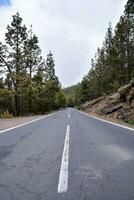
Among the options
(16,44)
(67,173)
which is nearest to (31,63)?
(16,44)

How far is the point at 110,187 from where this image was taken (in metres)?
5.29

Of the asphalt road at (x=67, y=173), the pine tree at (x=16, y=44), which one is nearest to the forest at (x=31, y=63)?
the pine tree at (x=16, y=44)

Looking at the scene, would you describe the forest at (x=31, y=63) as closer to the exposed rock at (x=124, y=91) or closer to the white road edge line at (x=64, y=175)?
the exposed rock at (x=124, y=91)

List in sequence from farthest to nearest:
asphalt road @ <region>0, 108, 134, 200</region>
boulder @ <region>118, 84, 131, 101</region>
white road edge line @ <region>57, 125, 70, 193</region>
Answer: boulder @ <region>118, 84, 131, 101</region>, white road edge line @ <region>57, 125, 70, 193</region>, asphalt road @ <region>0, 108, 134, 200</region>

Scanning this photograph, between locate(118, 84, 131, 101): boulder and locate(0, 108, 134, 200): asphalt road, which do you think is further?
locate(118, 84, 131, 101): boulder

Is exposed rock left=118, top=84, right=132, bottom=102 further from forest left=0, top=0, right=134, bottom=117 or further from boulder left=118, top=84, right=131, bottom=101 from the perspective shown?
forest left=0, top=0, right=134, bottom=117

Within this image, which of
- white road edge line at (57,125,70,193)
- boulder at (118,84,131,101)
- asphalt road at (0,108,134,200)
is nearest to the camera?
asphalt road at (0,108,134,200)

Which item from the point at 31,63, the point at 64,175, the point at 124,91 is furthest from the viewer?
the point at 31,63

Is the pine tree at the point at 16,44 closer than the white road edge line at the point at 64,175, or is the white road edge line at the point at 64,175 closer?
the white road edge line at the point at 64,175

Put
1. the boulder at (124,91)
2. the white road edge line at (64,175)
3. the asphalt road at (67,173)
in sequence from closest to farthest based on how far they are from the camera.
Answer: the asphalt road at (67,173)
the white road edge line at (64,175)
the boulder at (124,91)

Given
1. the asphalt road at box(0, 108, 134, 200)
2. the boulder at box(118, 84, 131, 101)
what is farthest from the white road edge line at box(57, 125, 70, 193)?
the boulder at box(118, 84, 131, 101)

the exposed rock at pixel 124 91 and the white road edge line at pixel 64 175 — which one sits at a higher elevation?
the exposed rock at pixel 124 91

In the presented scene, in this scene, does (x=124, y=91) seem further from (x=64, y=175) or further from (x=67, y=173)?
(x=64, y=175)

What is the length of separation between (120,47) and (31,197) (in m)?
50.7
